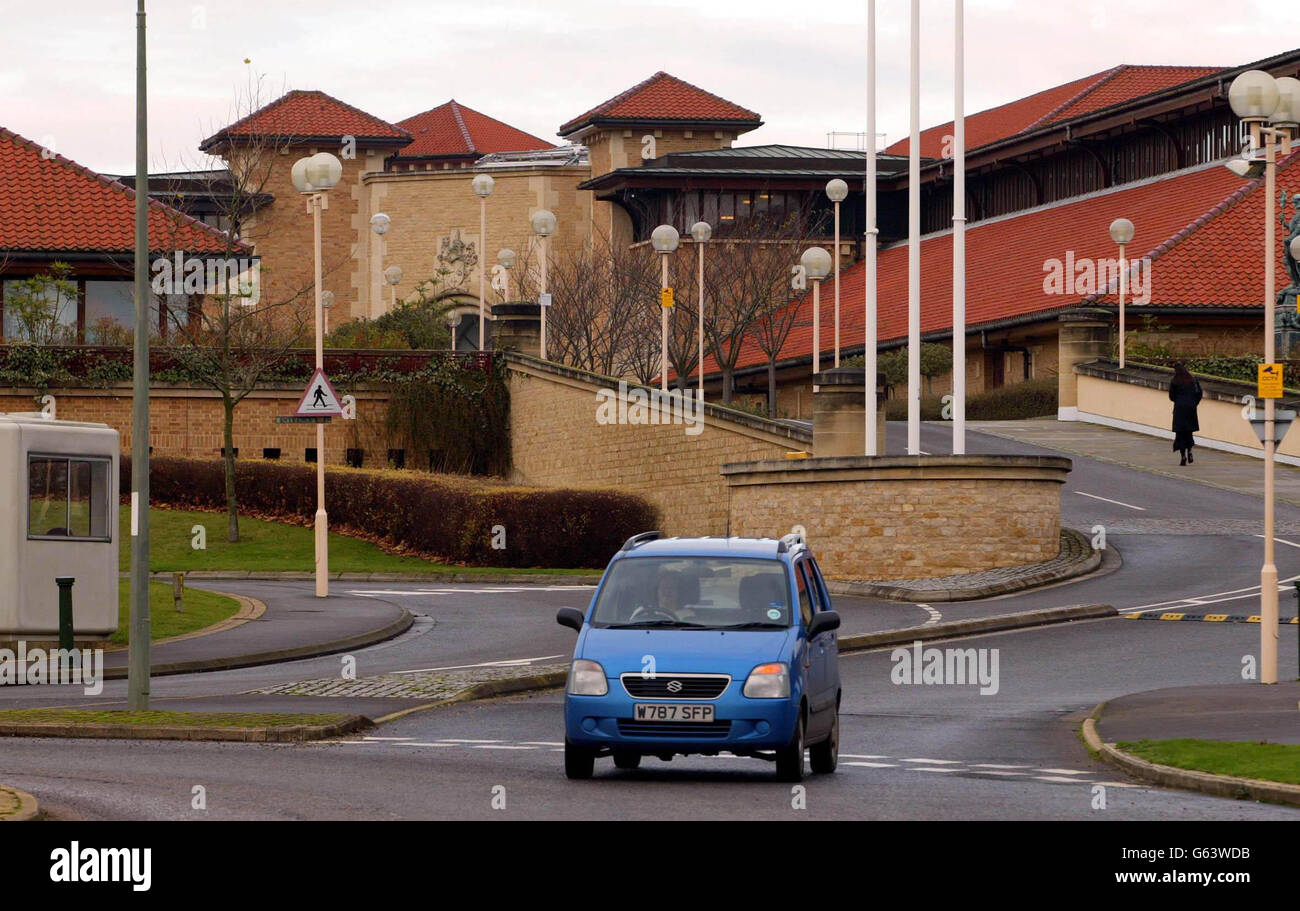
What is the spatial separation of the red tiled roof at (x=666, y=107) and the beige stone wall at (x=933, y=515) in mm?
49272

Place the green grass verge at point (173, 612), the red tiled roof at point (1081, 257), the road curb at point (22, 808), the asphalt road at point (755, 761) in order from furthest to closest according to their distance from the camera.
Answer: the red tiled roof at point (1081, 257) < the green grass verge at point (173, 612) < the asphalt road at point (755, 761) < the road curb at point (22, 808)

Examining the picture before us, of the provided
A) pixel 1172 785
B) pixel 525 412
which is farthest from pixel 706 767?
pixel 525 412

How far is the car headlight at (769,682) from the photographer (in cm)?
1378

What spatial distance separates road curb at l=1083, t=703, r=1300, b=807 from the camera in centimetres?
1340

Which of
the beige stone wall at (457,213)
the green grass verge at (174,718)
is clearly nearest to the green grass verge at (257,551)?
the green grass verge at (174,718)

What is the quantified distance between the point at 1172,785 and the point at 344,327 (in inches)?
1852

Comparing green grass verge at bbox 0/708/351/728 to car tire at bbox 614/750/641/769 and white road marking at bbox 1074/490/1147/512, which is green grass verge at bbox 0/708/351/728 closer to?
car tire at bbox 614/750/641/769

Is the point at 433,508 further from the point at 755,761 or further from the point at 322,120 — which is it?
the point at 322,120

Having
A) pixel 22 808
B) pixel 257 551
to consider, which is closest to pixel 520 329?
pixel 257 551

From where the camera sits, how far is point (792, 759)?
1390cm

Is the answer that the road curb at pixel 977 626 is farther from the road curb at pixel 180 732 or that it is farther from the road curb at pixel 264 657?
the road curb at pixel 180 732

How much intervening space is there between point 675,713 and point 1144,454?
3130 centimetres

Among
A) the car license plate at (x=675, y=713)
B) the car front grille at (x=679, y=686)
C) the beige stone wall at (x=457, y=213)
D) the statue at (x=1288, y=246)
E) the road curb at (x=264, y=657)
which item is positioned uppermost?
the beige stone wall at (x=457, y=213)

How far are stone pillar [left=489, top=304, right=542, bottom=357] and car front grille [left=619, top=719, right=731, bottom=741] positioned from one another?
1433 inches
